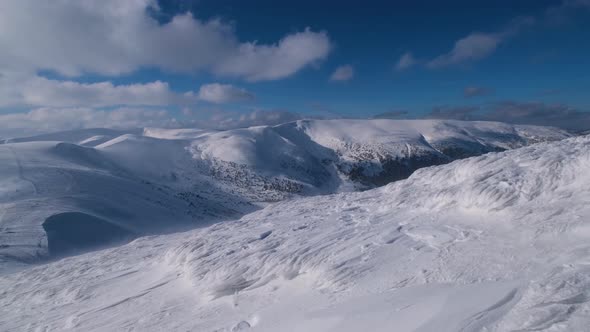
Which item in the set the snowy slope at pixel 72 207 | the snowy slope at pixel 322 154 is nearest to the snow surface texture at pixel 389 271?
the snowy slope at pixel 72 207

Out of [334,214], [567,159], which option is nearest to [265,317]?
[334,214]

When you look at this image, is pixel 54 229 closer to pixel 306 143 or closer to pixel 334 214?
pixel 334 214

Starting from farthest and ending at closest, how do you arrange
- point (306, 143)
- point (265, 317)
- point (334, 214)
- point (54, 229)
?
point (306, 143) → point (54, 229) → point (334, 214) → point (265, 317)

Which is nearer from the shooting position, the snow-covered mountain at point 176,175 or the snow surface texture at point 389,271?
the snow surface texture at point 389,271

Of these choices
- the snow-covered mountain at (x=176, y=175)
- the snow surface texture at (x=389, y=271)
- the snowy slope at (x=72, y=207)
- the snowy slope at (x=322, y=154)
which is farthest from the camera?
the snowy slope at (x=322, y=154)

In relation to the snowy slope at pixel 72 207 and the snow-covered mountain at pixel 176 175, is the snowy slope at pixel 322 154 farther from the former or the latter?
the snowy slope at pixel 72 207

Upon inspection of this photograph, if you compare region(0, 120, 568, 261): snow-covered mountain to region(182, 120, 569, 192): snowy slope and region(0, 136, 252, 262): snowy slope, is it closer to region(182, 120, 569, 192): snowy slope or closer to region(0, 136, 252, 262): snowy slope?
region(0, 136, 252, 262): snowy slope

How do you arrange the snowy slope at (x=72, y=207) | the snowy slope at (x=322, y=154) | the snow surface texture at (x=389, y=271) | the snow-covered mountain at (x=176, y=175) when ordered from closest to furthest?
the snow surface texture at (x=389, y=271), the snowy slope at (x=72, y=207), the snow-covered mountain at (x=176, y=175), the snowy slope at (x=322, y=154)
